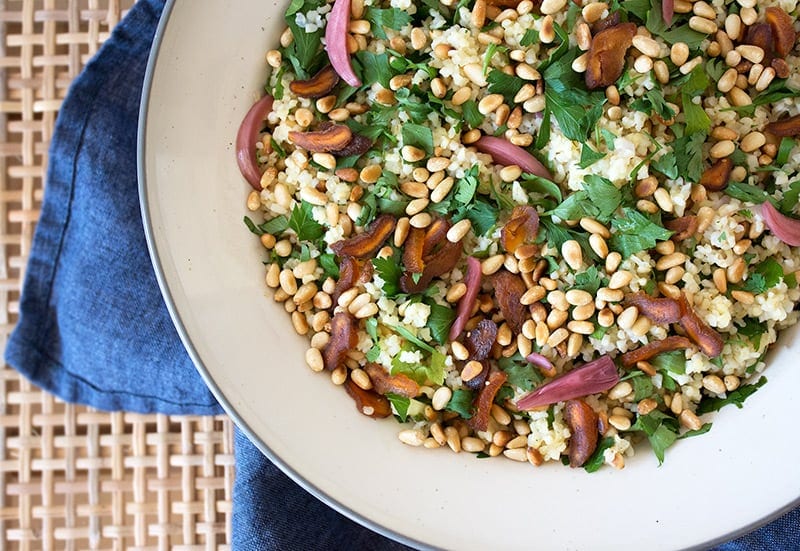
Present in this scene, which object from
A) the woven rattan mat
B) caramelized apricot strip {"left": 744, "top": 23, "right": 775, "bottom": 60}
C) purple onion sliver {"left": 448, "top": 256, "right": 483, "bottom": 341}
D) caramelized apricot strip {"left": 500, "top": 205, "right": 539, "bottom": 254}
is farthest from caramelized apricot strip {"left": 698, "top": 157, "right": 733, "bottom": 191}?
the woven rattan mat

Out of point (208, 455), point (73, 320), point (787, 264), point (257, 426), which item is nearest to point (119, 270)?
point (73, 320)

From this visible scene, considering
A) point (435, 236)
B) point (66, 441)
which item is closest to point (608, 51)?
point (435, 236)

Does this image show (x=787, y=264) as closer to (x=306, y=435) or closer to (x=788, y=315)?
(x=788, y=315)

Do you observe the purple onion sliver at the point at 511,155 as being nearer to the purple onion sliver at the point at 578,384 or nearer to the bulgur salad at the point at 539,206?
the bulgur salad at the point at 539,206

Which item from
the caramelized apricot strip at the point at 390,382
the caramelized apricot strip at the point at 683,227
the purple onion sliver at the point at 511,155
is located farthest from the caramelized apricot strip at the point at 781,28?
the caramelized apricot strip at the point at 390,382

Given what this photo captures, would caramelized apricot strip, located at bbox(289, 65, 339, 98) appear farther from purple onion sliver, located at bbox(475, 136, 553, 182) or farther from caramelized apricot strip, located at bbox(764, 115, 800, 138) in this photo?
caramelized apricot strip, located at bbox(764, 115, 800, 138)
